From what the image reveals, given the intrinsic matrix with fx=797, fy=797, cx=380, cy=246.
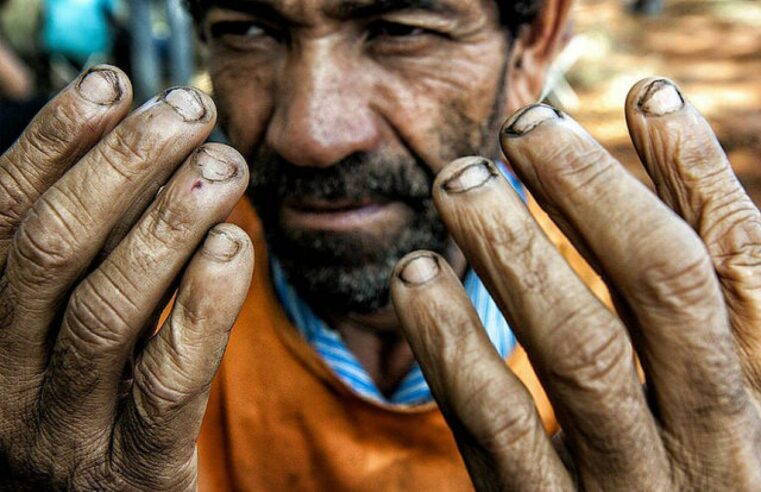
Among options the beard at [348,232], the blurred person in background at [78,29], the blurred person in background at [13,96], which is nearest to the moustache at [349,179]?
the beard at [348,232]

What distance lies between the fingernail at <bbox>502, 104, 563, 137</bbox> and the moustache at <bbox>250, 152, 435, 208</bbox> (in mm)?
652

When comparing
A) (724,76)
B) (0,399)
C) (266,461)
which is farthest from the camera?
(724,76)

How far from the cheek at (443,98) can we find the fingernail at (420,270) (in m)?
0.73

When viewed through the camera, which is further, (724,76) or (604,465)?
(724,76)

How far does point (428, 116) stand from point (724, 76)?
19.0ft

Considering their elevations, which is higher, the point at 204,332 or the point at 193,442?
the point at 204,332

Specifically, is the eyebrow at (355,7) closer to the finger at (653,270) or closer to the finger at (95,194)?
the finger at (95,194)

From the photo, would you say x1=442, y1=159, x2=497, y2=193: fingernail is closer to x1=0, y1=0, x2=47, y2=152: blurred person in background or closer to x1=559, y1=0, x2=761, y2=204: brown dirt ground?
x1=0, y1=0, x2=47, y2=152: blurred person in background

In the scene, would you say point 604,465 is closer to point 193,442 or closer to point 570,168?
point 570,168

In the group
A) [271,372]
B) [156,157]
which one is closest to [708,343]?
[156,157]

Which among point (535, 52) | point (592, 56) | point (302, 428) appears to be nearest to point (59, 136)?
point (302, 428)

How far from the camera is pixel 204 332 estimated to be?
1.06 metres

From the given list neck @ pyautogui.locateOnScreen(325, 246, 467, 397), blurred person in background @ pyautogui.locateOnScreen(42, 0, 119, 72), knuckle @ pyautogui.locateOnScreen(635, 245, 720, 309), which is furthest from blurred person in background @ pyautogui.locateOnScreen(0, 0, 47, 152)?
knuckle @ pyautogui.locateOnScreen(635, 245, 720, 309)

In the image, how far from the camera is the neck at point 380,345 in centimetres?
210
